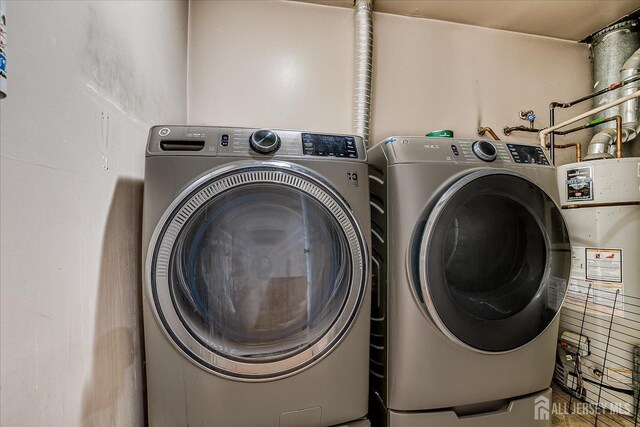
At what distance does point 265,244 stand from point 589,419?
148 centimetres

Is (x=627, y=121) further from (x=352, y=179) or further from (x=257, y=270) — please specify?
(x=257, y=270)

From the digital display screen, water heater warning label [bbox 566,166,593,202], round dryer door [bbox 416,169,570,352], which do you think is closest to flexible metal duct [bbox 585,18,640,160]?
water heater warning label [bbox 566,166,593,202]

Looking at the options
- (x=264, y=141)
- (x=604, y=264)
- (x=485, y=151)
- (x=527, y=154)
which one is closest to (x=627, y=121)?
(x=604, y=264)

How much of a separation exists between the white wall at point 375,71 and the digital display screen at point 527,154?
81 centimetres

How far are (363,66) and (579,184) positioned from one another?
119cm

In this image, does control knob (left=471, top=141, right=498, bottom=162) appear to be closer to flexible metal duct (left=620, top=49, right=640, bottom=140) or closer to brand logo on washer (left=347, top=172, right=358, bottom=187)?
brand logo on washer (left=347, top=172, right=358, bottom=187)

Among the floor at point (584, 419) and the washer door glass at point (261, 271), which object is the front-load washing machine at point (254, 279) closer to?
the washer door glass at point (261, 271)

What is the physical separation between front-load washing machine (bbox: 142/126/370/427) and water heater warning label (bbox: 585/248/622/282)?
115 cm

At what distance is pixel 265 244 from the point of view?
2.73 feet

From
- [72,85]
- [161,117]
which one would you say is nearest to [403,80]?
[161,117]

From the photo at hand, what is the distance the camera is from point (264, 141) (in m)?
0.82

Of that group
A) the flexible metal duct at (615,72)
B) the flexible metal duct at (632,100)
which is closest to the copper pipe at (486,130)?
the flexible metal duct at (615,72)

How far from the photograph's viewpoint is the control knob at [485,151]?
96 cm

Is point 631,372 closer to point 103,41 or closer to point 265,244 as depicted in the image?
point 265,244
